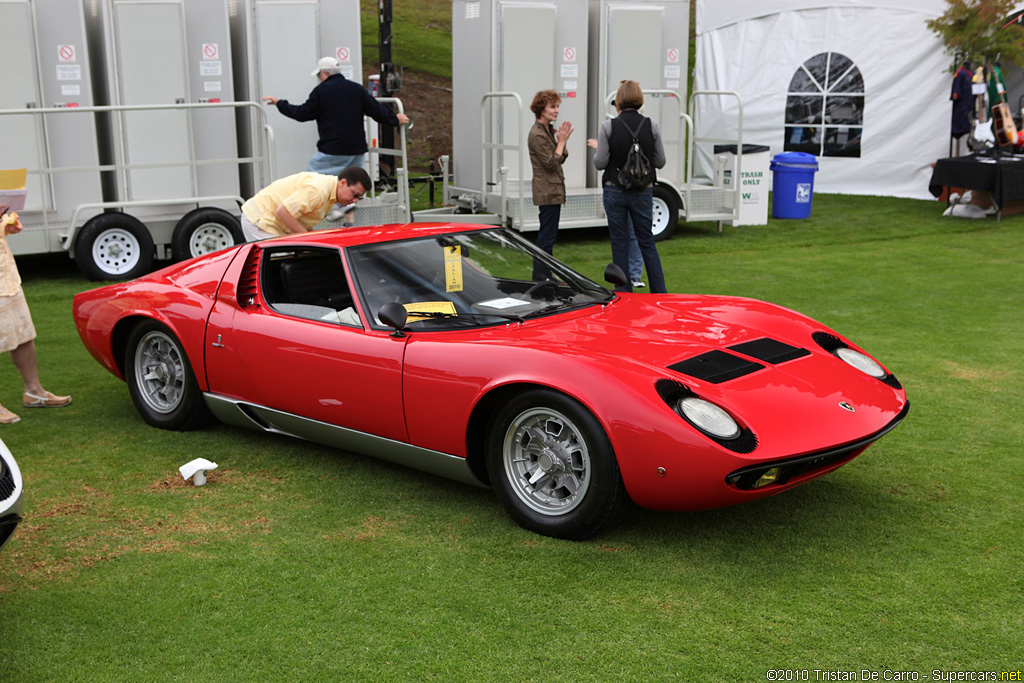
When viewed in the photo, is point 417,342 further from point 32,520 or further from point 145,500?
point 32,520

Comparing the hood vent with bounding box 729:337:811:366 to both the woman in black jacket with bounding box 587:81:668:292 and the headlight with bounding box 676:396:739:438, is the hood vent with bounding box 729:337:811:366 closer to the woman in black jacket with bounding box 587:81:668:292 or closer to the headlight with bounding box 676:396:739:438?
the headlight with bounding box 676:396:739:438

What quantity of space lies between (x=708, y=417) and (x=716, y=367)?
16.0 inches

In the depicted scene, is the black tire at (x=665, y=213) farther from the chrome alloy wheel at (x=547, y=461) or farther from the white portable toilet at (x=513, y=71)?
the chrome alloy wheel at (x=547, y=461)

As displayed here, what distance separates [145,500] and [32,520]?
493mm

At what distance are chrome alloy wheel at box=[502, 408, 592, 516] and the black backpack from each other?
525 cm

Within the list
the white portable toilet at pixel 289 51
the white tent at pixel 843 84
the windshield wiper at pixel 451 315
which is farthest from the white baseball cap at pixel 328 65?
the white tent at pixel 843 84

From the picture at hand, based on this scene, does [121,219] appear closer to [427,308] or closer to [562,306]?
[427,308]

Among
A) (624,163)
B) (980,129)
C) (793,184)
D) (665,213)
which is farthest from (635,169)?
(980,129)

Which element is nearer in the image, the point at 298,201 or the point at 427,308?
the point at 427,308

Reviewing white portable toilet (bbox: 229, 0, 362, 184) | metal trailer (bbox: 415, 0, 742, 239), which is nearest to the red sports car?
white portable toilet (bbox: 229, 0, 362, 184)

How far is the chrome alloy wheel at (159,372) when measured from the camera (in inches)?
230

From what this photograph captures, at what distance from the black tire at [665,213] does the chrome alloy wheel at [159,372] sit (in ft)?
29.8

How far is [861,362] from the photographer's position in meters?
4.68

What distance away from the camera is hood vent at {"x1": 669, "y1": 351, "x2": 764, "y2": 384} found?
4.05 meters
